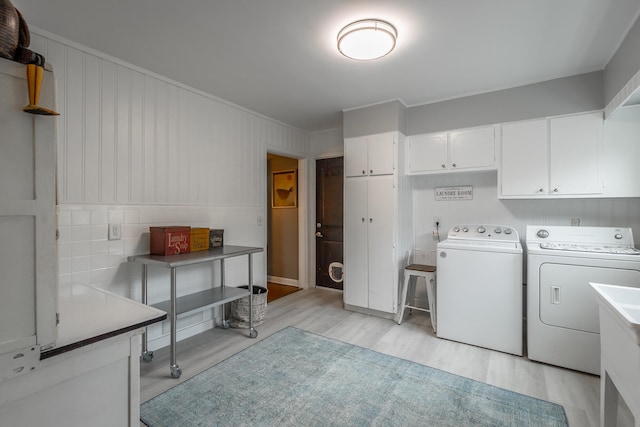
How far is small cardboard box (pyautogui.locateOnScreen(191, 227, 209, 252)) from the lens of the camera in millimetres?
2670

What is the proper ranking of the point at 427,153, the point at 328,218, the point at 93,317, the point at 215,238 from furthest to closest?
the point at 328,218
the point at 427,153
the point at 215,238
the point at 93,317

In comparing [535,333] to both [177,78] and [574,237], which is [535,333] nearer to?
[574,237]

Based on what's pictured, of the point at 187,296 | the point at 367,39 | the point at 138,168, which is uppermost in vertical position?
the point at 367,39

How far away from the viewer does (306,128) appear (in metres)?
4.34

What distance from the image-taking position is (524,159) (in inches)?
110

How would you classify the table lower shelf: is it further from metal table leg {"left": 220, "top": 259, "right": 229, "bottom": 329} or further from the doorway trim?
the doorway trim

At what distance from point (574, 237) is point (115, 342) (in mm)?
3374

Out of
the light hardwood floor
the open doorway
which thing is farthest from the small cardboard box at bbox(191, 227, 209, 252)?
the open doorway

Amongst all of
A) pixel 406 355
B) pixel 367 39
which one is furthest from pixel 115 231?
pixel 406 355

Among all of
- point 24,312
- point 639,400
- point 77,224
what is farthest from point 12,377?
point 639,400

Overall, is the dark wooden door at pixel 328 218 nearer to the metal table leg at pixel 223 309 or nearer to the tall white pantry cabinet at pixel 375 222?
the tall white pantry cabinet at pixel 375 222

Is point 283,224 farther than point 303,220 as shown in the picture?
Yes

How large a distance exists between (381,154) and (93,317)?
288 cm

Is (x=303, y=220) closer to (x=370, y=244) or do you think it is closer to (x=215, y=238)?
(x=370, y=244)
